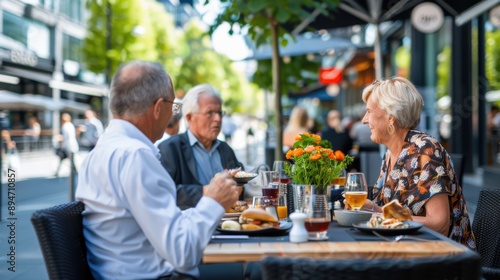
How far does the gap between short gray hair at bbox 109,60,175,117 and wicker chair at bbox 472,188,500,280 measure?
203 centimetres

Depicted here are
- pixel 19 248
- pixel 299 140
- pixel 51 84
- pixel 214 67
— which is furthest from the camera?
pixel 214 67

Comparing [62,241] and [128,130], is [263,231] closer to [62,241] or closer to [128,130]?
[128,130]

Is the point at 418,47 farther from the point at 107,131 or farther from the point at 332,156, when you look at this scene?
the point at 107,131

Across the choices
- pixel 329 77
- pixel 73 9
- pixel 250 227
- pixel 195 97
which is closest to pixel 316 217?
pixel 250 227

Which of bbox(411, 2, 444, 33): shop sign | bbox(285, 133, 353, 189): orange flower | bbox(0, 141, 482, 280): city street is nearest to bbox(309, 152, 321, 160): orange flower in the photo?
bbox(285, 133, 353, 189): orange flower

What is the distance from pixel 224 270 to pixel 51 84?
122 feet

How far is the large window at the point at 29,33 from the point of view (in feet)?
109

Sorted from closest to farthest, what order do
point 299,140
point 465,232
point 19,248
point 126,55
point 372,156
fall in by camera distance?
1. point 465,232
2. point 299,140
3. point 19,248
4. point 372,156
5. point 126,55

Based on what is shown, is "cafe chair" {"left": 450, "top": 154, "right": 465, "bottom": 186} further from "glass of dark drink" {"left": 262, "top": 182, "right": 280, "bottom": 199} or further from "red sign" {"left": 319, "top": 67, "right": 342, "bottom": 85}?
"red sign" {"left": 319, "top": 67, "right": 342, "bottom": 85}

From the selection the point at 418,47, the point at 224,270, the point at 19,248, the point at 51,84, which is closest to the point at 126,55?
the point at 51,84

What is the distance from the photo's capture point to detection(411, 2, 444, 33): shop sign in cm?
944

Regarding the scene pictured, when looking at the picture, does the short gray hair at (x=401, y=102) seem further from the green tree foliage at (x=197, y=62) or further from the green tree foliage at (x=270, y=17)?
the green tree foliage at (x=197, y=62)

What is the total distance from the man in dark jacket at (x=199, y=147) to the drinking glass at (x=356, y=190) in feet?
4.89

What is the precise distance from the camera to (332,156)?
3.59 metres
